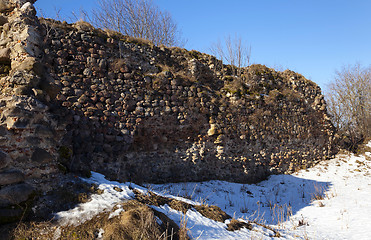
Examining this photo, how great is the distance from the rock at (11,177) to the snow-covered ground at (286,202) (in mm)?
785

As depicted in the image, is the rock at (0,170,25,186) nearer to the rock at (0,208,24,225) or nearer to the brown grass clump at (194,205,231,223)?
the rock at (0,208,24,225)

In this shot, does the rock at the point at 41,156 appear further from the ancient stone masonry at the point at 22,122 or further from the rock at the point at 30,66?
the rock at the point at 30,66

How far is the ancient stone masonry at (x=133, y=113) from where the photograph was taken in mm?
3361

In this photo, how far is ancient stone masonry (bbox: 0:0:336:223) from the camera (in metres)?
3.36

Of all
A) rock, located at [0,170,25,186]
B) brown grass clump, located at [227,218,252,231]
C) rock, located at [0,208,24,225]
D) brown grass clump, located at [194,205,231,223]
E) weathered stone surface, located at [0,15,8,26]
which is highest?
weathered stone surface, located at [0,15,8,26]

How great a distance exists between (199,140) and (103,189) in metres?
4.64

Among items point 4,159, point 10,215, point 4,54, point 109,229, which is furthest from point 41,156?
point 4,54

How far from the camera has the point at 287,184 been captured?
27.5 feet

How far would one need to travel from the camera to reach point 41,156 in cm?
326

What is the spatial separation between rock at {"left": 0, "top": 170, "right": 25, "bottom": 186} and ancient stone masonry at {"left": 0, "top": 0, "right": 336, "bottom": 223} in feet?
0.04

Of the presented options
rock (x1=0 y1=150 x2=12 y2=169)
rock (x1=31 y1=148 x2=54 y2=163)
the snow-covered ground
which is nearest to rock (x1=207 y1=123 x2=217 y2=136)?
the snow-covered ground

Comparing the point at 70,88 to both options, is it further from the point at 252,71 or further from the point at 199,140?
the point at 252,71

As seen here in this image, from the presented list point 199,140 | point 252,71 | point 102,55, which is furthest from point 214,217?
point 252,71

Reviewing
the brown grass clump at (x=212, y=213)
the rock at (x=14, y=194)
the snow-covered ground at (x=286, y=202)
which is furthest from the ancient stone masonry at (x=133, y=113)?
the brown grass clump at (x=212, y=213)
